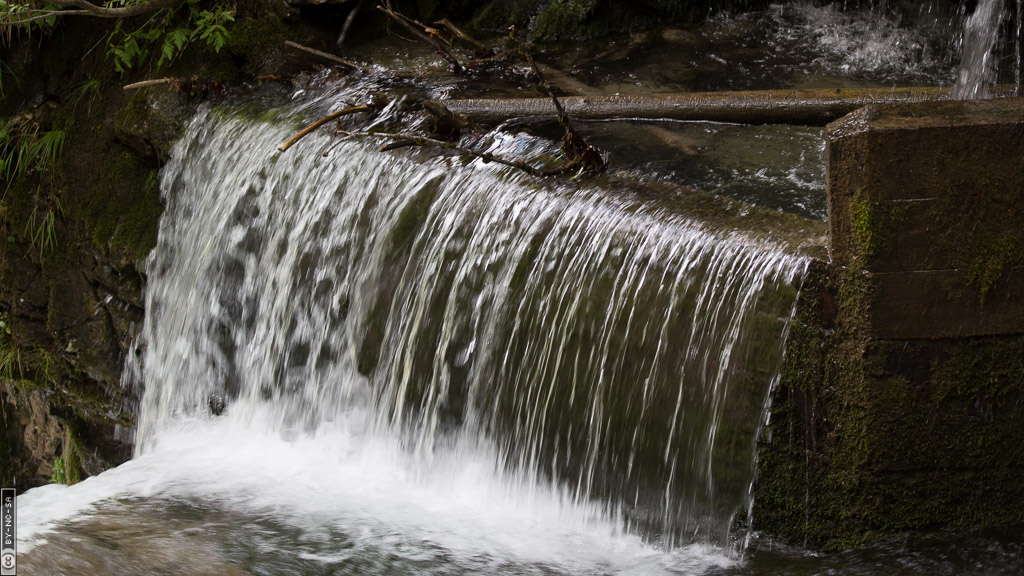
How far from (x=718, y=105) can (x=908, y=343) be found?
1.56m

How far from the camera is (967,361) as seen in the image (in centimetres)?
276

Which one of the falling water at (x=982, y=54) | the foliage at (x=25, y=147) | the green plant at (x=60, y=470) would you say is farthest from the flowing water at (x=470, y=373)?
the foliage at (x=25, y=147)

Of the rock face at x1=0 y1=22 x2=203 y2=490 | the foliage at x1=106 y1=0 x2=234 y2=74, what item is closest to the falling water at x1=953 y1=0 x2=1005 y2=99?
the foliage at x1=106 y1=0 x2=234 y2=74

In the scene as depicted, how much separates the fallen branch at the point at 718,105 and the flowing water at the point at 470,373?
12cm

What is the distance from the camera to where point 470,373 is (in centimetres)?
366

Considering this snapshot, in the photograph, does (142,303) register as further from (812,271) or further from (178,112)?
(812,271)

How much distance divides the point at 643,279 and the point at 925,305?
2.90 ft

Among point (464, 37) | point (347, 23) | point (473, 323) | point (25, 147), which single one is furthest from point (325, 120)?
point (25, 147)

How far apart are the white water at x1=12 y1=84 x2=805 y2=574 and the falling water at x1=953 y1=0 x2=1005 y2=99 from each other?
1.54 m

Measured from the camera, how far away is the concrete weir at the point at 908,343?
2.62 metres

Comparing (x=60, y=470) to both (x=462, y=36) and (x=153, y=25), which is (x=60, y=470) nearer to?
(x=153, y=25)

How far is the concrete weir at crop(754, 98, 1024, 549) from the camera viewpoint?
262 cm

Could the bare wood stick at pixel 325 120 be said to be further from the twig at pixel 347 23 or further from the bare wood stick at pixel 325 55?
the twig at pixel 347 23

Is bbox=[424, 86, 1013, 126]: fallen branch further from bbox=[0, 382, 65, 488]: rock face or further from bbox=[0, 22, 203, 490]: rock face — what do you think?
bbox=[0, 382, 65, 488]: rock face
